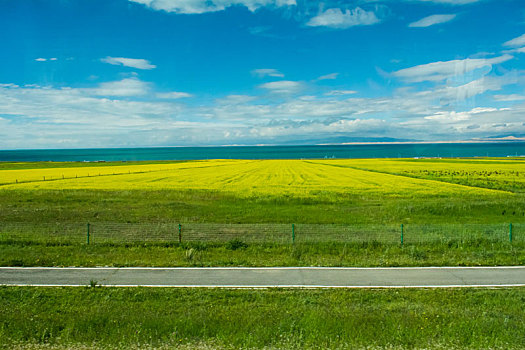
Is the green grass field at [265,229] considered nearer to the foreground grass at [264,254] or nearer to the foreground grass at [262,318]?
the foreground grass at [264,254]

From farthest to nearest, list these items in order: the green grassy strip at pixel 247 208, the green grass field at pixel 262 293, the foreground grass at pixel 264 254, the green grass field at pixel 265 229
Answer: the green grassy strip at pixel 247 208 < the green grass field at pixel 265 229 < the foreground grass at pixel 264 254 < the green grass field at pixel 262 293

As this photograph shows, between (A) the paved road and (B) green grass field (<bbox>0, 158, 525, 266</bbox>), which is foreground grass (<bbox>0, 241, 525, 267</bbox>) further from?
(A) the paved road

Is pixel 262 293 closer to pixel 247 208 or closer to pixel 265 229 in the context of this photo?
pixel 265 229

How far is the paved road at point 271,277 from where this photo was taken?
12.9 metres

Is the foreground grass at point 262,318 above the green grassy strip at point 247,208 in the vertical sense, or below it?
above

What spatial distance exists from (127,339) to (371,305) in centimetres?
668

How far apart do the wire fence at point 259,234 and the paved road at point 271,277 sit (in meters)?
4.45

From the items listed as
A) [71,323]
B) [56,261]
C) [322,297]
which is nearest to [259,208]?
[56,261]

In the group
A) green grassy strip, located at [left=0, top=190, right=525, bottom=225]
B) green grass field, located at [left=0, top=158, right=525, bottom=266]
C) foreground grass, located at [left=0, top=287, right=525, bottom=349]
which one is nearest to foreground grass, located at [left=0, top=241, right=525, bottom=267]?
green grass field, located at [left=0, top=158, right=525, bottom=266]

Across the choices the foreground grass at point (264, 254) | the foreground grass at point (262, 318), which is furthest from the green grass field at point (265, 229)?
the foreground grass at point (262, 318)

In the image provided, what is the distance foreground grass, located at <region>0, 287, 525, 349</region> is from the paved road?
876 millimetres

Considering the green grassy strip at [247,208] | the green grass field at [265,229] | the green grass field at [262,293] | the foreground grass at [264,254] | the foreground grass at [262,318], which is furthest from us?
the green grassy strip at [247,208]

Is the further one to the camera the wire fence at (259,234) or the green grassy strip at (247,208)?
the green grassy strip at (247,208)

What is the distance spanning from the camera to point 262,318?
9.75 m
